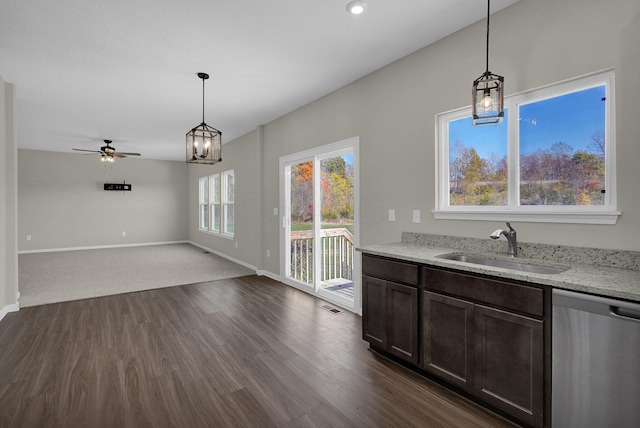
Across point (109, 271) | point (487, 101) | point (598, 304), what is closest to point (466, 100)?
point (487, 101)

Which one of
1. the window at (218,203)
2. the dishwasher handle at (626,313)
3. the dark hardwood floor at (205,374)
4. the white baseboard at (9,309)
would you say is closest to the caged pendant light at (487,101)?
the dishwasher handle at (626,313)

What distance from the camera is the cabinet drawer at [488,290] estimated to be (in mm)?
1736

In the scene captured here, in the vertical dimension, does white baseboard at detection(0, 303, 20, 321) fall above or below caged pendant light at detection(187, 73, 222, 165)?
below

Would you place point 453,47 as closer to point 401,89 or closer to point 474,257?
point 401,89

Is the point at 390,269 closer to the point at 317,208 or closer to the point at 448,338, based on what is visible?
the point at 448,338

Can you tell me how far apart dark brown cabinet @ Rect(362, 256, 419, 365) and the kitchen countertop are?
127 mm

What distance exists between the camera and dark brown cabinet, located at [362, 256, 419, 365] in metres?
2.39

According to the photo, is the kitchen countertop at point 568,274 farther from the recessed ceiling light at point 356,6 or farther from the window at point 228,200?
the window at point 228,200

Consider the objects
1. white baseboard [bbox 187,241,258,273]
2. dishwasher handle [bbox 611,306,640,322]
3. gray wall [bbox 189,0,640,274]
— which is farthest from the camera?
white baseboard [bbox 187,241,258,273]

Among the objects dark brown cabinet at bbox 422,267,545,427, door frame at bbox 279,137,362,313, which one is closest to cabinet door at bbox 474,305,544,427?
dark brown cabinet at bbox 422,267,545,427

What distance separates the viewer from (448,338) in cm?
215

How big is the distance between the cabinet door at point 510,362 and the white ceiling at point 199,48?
2.24 metres

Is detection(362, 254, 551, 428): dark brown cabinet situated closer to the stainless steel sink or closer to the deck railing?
the stainless steel sink

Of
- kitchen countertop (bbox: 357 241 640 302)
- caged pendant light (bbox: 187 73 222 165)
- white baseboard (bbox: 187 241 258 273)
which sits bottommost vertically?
white baseboard (bbox: 187 241 258 273)
